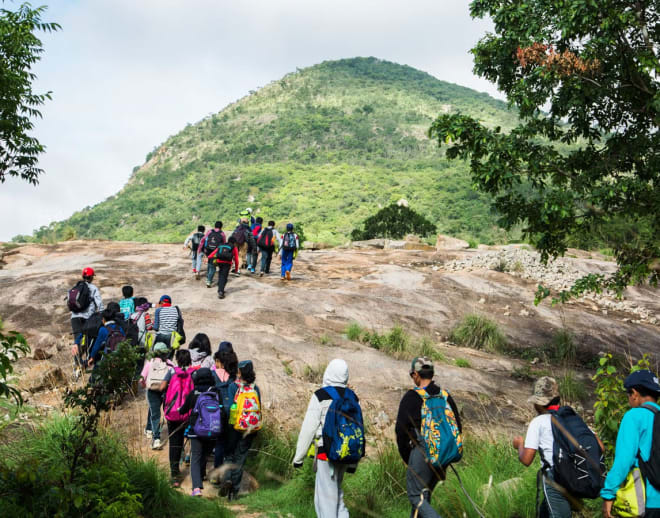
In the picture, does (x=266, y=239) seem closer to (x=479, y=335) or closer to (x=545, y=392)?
(x=479, y=335)

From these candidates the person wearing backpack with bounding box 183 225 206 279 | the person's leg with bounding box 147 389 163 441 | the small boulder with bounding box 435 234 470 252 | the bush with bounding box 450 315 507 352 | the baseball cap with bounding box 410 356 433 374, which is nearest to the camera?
the baseball cap with bounding box 410 356 433 374

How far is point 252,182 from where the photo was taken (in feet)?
242

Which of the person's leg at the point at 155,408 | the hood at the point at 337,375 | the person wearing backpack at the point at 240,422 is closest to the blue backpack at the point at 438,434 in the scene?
the hood at the point at 337,375

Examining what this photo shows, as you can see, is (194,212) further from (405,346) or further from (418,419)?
(418,419)

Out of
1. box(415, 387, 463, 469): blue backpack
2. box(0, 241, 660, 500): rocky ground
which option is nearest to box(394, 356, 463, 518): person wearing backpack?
box(415, 387, 463, 469): blue backpack

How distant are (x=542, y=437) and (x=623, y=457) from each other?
51cm

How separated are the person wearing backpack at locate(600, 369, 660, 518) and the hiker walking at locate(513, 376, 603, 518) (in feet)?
0.49

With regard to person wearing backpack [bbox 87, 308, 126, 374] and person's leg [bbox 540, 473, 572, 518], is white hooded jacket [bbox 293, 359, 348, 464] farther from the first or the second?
person wearing backpack [bbox 87, 308, 126, 374]

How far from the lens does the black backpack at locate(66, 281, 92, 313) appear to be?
27.2ft

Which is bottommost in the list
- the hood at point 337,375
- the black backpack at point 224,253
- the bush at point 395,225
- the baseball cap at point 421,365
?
the hood at point 337,375

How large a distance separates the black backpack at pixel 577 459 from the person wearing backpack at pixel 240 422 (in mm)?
2905

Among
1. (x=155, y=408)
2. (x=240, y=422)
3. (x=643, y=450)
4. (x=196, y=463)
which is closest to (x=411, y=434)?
(x=643, y=450)

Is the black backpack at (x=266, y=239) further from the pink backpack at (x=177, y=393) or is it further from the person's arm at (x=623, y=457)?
the person's arm at (x=623, y=457)

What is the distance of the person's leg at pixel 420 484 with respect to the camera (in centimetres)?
398
